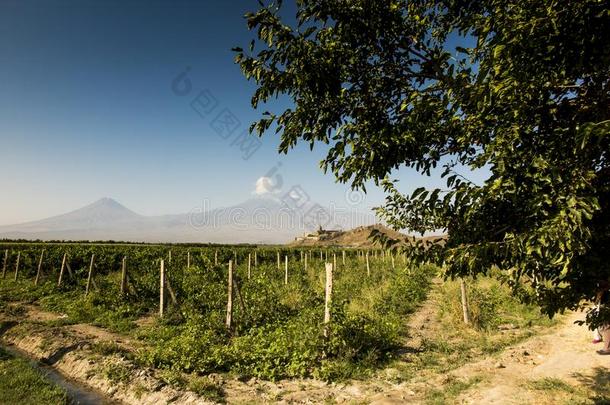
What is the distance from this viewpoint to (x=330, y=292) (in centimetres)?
976

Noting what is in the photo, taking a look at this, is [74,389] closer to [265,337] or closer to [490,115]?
[265,337]

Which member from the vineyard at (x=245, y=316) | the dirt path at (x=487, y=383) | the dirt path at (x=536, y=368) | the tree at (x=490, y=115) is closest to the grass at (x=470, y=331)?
the dirt path at (x=487, y=383)

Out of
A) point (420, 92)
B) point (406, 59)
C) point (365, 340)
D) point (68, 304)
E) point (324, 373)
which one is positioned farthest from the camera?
point (68, 304)

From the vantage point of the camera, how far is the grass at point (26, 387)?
23.2 ft

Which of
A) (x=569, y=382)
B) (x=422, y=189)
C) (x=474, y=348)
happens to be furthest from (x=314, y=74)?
(x=474, y=348)

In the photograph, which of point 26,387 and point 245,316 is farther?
point 245,316

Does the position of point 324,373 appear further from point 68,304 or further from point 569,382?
point 68,304

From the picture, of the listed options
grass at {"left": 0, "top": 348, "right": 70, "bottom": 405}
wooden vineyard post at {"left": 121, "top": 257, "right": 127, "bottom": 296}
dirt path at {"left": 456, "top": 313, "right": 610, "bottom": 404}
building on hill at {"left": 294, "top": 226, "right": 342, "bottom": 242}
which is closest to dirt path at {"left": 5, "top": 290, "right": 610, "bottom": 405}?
dirt path at {"left": 456, "top": 313, "right": 610, "bottom": 404}

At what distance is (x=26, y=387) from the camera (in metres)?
7.58

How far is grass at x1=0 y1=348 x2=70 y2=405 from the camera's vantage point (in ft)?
23.2

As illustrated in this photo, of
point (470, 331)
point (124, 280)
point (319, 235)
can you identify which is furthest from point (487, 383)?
point (319, 235)

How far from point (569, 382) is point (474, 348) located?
9.06 ft

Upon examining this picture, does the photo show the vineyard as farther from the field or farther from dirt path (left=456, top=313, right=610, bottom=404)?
dirt path (left=456, top=313, right=610, bottom=404)

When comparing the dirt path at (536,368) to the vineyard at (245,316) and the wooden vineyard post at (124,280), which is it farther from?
the wooden vineyard post at (124,280)
